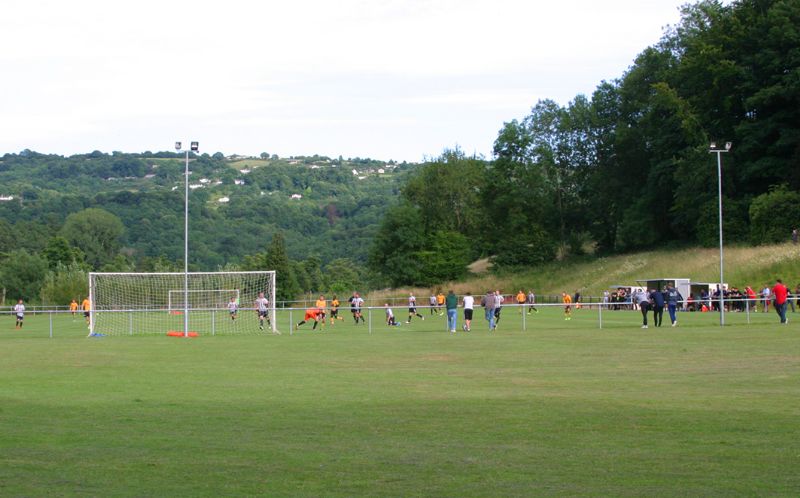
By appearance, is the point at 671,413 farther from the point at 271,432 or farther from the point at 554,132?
the point at 554,132

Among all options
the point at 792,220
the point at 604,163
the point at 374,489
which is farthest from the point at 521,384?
the point at 604,163

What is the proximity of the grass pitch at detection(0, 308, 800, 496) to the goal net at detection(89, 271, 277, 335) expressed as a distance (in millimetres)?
17134

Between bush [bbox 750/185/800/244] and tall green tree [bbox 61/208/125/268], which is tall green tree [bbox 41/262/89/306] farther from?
tall green tree [bbox 61/208/125/268]

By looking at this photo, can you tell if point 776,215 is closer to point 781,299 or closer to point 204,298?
point 781,299

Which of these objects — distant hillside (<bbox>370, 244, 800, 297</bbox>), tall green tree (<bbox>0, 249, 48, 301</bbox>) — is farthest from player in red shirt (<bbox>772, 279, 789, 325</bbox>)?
tall green tree (<bbox>0, 249, 48, 301</bbox>)

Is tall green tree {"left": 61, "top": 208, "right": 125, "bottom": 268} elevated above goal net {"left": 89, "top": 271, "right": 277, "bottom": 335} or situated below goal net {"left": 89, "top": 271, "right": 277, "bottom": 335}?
above

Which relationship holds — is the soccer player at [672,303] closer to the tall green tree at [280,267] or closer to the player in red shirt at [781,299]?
the player in red shirt at [781,299]

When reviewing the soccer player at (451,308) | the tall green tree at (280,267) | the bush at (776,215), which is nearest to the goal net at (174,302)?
the soccer player at (451,308)

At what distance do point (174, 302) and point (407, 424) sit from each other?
4796cm

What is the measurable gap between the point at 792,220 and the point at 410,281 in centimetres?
4011

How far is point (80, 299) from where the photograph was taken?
8169cm

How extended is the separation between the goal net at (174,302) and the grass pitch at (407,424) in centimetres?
1713

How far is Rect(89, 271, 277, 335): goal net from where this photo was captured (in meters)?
43.1

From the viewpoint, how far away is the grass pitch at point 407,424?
9289 mm
